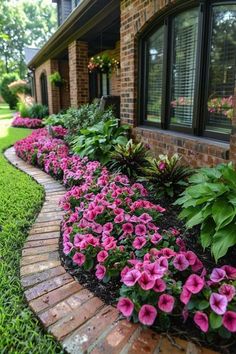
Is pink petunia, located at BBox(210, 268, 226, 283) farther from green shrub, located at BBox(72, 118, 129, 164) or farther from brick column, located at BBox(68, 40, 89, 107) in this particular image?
brick column, located at BBox(68, 40, 89, 107)

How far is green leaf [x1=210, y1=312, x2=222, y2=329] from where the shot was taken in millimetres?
1455

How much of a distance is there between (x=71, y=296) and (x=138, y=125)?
11.3ft

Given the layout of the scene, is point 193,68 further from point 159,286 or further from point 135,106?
point 159,286

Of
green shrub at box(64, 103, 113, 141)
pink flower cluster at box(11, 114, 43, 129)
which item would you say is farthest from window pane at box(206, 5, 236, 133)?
pink flower cluster at box(11, 114, 43, 129)

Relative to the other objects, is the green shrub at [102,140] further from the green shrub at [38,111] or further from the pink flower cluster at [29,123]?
the green shrub at [38,111]

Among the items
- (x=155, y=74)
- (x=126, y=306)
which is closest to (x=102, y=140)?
(x=155, y=74)

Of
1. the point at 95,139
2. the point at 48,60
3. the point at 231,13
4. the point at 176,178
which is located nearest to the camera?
the point at 231,13

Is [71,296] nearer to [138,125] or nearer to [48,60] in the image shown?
[138,125]

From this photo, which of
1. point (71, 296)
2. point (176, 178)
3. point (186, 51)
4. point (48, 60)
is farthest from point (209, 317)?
point (48, 60)

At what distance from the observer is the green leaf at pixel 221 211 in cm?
199

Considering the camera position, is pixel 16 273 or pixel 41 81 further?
pixel 41 81

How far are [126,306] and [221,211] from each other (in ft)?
3.00

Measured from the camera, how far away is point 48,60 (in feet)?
39.1

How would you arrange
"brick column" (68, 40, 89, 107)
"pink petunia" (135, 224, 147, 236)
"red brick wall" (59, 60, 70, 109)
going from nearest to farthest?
"pink petunia" (135, 224, 147, 236) → "brick column" (68, 40, 89, 107) → "red brick wall" (59, 60, 70, 109)
